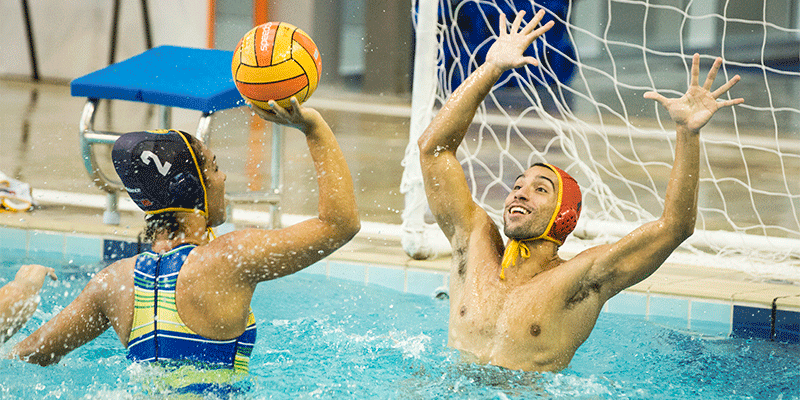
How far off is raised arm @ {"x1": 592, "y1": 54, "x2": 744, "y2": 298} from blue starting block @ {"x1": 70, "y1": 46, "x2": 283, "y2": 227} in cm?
274

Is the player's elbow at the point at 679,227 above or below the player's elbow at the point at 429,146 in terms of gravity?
below

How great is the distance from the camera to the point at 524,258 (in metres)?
3.02

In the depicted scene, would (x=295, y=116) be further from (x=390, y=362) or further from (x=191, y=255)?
(x=390, y=362)

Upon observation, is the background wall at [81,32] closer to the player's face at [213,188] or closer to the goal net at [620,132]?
the goal net at [620,132]

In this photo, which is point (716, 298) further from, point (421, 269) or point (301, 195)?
point (301, 195)

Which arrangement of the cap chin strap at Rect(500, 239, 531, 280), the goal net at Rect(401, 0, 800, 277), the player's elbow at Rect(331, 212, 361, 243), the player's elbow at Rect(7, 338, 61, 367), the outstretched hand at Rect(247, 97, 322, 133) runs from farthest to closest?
the goal net at Rect(401, 0, 800, 277)
the cap chin strap at Rect(500, 239, 531, 280)
the player's elbow at Rect(7, 338, 61, 367)
the player's elbow at Rect(331, 212, 361, 243)
the outstretched hand at Rect(247, 97, 322, 133)

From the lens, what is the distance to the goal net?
A: 488cm

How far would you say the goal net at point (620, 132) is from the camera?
4875mm

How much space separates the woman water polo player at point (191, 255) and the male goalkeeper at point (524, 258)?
986 mm

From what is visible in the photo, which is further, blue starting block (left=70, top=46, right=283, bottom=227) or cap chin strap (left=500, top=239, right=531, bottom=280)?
blue starting block (left=70, top=46, right=283, bottom=227)

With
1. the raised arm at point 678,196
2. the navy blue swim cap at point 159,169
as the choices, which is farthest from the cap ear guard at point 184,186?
the raised arm at point 678,196

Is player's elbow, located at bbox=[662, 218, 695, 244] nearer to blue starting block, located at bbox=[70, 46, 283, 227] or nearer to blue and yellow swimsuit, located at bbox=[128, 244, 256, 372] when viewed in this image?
blue and yellow swimsuit, located at bbox=[128, 244, 256, 372]

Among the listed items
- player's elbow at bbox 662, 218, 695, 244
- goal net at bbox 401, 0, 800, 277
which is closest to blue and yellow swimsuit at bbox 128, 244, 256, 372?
player's elbow at bbox 662, 218, 695, 244

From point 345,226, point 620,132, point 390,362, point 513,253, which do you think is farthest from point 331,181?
point 620,132
